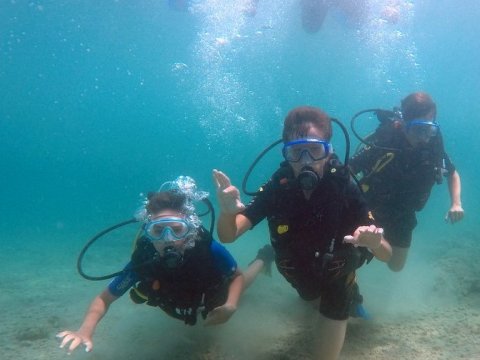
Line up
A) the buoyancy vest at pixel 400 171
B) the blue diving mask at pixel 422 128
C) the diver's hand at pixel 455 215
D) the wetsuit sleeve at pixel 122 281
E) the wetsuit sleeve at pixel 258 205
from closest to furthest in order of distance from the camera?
the wetsuit sleeve at pixel 258 205
the wetsuit sleeve at pixel 122 281
the diver's hand at pixel 455 215
the blue diving mask at pixel 422 128
the buoyancy vest at pixel 400 171

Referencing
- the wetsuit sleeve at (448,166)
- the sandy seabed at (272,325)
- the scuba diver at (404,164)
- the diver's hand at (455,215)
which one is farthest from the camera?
the wetsuit sleeve at (448,166)

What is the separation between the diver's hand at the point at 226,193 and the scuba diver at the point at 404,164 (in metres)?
3.48

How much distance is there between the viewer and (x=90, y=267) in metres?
12.4

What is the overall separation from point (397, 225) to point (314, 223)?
341 centimetres

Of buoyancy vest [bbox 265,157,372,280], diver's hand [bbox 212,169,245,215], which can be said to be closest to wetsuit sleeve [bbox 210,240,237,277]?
buoyancy vest [bbox 265,157,372,280]

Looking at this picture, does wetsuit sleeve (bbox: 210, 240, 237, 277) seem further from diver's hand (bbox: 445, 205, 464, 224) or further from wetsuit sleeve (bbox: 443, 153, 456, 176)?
wetsuit sleeve (bbox: 443, 153, 456, 176)

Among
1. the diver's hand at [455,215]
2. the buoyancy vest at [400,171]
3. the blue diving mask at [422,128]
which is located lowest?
the diver's hand at [455,215]

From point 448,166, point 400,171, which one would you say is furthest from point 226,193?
point 448,166

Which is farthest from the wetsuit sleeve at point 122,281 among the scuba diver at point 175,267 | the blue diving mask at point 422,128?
the blue diving mask at point 422,128

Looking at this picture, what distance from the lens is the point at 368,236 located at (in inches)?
123

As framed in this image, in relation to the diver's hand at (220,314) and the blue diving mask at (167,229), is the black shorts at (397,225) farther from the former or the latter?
→ the blue diving mask at (167,229)

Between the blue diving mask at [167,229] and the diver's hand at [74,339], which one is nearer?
the diver's hand at [74,339]

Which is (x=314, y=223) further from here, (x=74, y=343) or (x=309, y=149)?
(x=74, y=343)

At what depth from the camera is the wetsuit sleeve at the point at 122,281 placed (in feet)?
14.5
